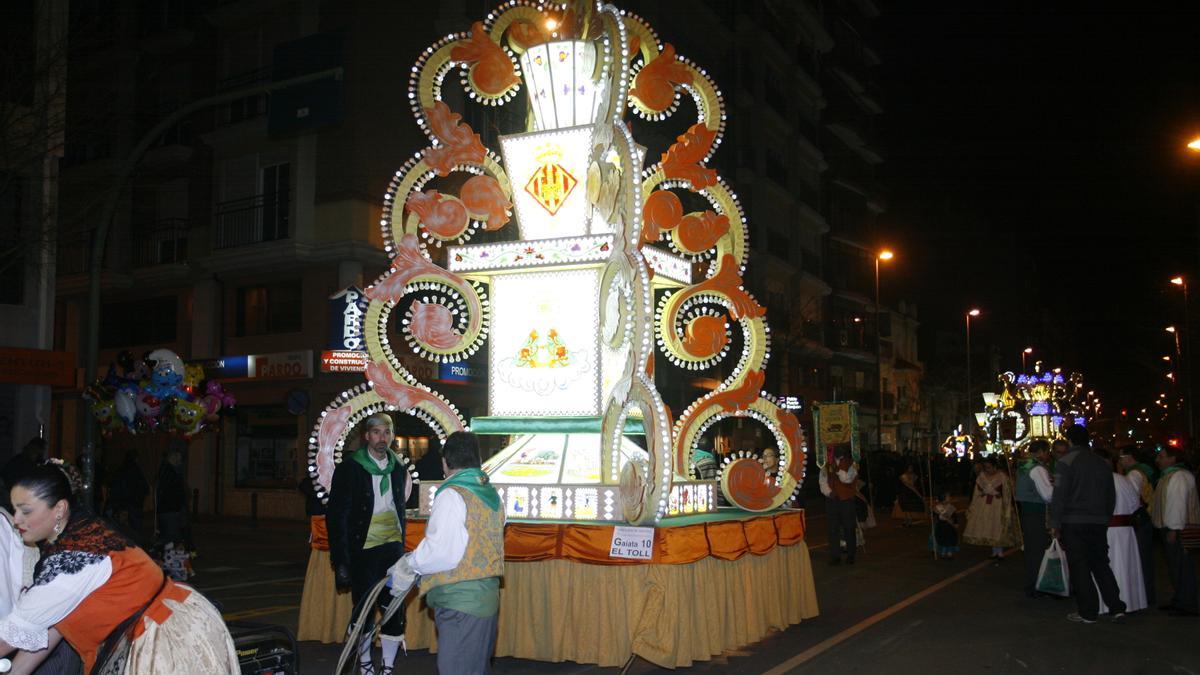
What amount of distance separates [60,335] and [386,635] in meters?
27.7

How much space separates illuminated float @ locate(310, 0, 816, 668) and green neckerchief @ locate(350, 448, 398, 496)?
1.09m

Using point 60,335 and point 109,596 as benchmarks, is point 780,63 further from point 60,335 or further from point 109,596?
point 109,596

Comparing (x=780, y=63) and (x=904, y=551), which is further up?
(x=780, y=63)

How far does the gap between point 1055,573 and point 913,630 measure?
3.09m

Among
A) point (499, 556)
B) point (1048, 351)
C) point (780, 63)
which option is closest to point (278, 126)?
point (499, 556)

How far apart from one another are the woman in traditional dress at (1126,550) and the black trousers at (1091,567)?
0.58 m

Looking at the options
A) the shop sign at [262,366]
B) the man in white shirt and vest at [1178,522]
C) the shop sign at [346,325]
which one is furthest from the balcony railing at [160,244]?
the man in white shirt and vest at [1178,522]

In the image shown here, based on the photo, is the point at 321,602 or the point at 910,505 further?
the point at 910,505

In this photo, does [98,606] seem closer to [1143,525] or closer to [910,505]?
[1143,525]

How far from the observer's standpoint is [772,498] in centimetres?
1083

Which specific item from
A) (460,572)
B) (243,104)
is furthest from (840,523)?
(243,104)

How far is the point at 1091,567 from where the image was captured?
10984 millimetres

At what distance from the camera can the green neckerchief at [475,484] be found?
A: 5.72m

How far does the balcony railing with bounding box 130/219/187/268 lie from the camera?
29844 mm
